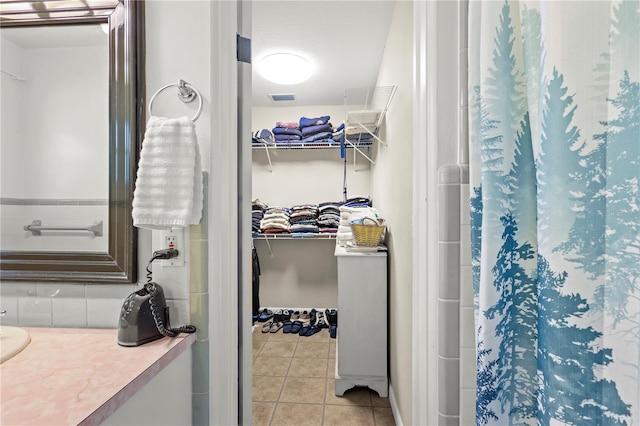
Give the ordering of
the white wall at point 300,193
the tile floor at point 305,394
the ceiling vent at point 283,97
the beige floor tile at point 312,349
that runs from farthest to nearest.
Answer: the white wall at point 300,193, the ceiling vent at point 283,97, the beige floor tile at point 312,349, the tile floor at point 305,394

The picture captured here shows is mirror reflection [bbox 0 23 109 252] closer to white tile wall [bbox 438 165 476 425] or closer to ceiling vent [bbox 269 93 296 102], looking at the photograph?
white tile wall [bbox 438 165 476 425]

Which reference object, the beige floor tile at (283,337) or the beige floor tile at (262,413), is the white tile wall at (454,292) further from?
the beige floor tile at (283,337)

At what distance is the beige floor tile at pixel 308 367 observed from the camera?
7.33 ft

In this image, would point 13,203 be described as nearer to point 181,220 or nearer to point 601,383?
point 181,220

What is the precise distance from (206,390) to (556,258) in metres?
1.02

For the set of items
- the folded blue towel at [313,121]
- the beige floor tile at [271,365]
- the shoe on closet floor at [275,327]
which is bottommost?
the beige floor tile at [271,365]

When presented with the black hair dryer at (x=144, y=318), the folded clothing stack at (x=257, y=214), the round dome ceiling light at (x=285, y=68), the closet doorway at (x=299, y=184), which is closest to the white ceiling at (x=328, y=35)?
the round dome ceiling light at (x=285, y=68)

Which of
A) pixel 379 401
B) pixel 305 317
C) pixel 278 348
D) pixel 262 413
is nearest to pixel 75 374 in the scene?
pixel 262 413

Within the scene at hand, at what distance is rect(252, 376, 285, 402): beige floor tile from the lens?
1943 millimetres

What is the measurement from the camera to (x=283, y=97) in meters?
3.21

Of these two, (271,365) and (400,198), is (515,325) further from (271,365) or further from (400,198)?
(271,365)

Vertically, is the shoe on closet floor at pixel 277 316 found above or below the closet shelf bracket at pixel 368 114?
below

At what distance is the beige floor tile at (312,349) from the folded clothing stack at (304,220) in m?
1.09

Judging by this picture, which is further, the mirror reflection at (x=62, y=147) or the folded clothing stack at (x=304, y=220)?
the folded clothing stack at (x=304, y=220)
